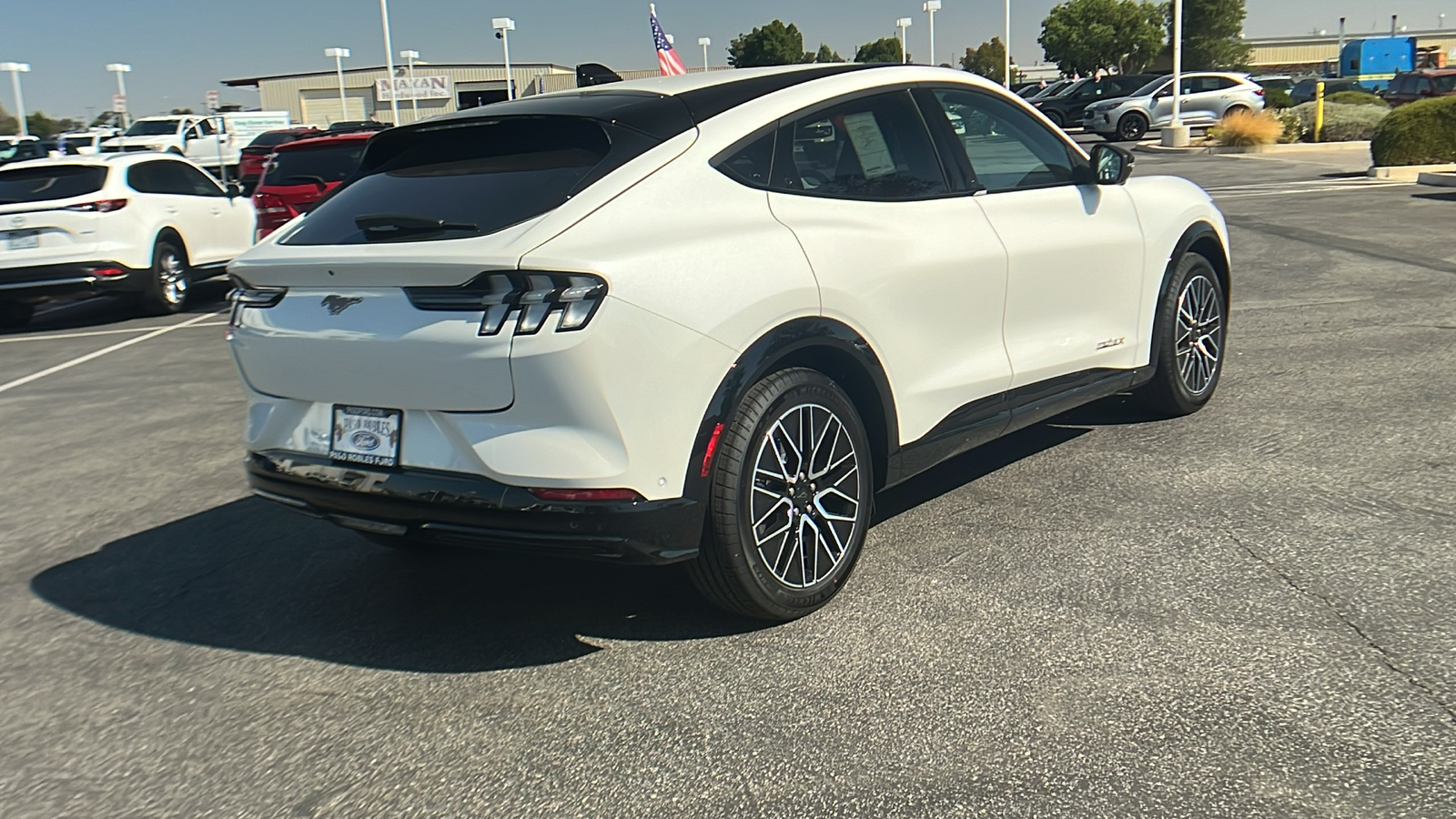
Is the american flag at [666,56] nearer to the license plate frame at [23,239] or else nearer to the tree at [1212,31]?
the license plate frame at [23,239]

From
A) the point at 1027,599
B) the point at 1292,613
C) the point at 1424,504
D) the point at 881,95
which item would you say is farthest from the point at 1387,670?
the point at 881,95

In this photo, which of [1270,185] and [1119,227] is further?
[1270,185]

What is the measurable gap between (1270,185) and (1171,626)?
18.1 m

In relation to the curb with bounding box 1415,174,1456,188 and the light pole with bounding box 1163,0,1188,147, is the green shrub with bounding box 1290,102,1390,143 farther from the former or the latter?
the curb with bounding box 1415,174,1456,188

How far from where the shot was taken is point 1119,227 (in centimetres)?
552

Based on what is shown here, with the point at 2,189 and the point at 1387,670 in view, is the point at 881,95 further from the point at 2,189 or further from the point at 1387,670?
the point at 2,189

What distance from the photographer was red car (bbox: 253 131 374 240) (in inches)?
494

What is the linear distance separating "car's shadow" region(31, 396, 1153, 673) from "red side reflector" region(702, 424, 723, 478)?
64cm

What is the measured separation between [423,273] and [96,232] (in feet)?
35.5

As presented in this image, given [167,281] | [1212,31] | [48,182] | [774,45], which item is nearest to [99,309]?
[167,281]

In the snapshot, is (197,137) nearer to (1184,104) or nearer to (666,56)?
(666,56)

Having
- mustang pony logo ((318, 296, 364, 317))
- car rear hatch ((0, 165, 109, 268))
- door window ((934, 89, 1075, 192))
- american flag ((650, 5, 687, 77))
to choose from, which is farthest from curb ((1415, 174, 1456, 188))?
mustang pony logo ((318, 296, 364, 317))

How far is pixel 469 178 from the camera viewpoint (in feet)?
12.8

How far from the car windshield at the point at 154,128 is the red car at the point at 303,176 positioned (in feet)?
99.0
